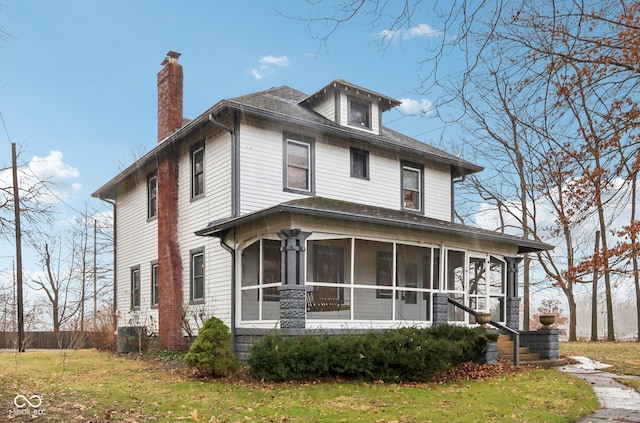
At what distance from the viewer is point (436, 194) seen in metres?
19.4

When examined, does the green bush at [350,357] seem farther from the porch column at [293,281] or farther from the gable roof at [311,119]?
the gable roof at [311,119]

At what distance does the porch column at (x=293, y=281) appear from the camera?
12.8m

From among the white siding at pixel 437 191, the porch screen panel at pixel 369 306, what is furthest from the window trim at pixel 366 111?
the porch screen panel at pixel 369 306

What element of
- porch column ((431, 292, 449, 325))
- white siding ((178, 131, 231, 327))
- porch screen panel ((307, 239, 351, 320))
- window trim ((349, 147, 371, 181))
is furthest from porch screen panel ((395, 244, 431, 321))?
white siding ((178, 131, 231, 327))

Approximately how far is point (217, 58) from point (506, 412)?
686 cm

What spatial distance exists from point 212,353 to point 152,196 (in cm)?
930

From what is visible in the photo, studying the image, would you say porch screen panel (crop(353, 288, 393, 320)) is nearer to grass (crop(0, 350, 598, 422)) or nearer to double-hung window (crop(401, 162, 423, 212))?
double-hung window (crop(401, 162, 423, 212))

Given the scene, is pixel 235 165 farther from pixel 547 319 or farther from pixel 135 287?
pixel 547 319

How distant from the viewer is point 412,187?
62.0 feet

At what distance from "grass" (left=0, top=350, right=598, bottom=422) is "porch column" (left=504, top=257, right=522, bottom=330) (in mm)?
4335

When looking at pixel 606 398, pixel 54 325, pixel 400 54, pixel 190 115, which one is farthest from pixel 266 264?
pixel 54 325

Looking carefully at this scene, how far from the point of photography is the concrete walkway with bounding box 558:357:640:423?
855 cm

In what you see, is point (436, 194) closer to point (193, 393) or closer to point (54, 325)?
point (193, 393)

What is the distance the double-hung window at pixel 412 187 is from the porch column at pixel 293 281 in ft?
20.7
